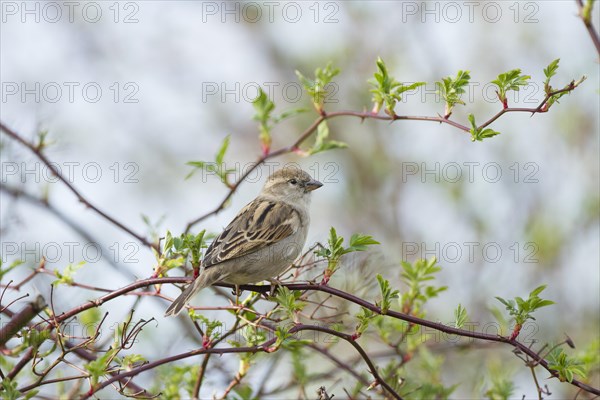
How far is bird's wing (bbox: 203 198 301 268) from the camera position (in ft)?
16.7

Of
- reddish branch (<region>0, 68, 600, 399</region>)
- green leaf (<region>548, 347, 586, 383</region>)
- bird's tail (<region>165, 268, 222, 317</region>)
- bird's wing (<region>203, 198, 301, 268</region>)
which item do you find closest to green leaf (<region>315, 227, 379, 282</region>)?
reddish branch (<region>0, 68, 600, 399</region>)

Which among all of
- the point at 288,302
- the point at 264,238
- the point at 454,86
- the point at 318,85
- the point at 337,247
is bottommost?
the point at 288,302

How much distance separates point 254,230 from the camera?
217 inches

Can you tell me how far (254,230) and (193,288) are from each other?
161cm

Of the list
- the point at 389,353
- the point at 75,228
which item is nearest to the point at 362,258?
the point at 389,353

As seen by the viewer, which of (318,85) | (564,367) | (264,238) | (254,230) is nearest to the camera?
(564,367)

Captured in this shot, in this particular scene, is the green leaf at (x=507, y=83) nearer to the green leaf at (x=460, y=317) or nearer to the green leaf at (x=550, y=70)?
the green leaf at (x=550, y=70)

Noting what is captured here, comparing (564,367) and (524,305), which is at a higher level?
(524,305)

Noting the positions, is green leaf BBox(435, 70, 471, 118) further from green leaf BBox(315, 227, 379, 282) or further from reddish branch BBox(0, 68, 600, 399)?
green leaf BBox(315, 227, 379, 282)

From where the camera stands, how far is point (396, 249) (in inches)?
377

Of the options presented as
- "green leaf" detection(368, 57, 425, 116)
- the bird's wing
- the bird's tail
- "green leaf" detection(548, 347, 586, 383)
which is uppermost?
the bird's wing

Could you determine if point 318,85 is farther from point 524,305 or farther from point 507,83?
point 524,305

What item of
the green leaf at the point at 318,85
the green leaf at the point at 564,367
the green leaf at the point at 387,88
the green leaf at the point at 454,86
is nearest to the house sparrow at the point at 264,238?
the green leaf at the point at 318,85

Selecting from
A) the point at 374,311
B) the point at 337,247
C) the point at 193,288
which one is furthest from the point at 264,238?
the point at 374,311
